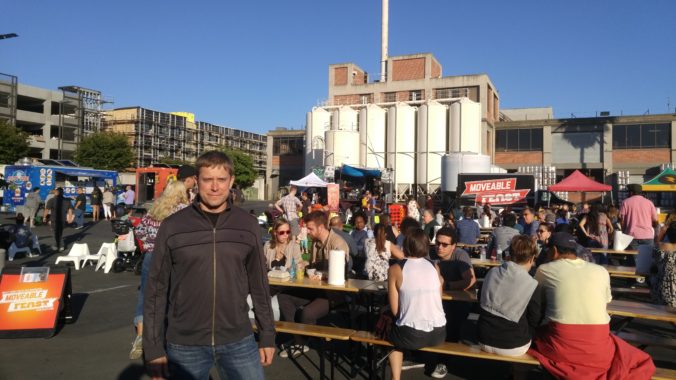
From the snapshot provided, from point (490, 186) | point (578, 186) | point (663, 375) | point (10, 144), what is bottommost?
point (663, 375)

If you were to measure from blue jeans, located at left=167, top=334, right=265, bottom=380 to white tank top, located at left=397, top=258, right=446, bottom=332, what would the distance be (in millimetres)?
1817

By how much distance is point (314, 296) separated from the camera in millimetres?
5969

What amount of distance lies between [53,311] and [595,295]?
5950 mm

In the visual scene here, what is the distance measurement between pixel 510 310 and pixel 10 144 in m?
45.8

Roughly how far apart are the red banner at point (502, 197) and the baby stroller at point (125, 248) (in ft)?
43.2

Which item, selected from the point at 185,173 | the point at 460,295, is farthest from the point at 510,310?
the point at 185,173

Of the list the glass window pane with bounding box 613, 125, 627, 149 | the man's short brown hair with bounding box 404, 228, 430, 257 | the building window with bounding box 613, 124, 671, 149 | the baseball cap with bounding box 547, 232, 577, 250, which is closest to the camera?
the man's short brown hair with bounding box 404, 228, 430, 257

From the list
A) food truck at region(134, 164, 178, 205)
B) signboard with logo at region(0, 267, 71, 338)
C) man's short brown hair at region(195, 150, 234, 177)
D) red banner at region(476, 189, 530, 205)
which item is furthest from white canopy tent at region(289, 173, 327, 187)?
man's short brown hair at region(195, 150, 234, 177)

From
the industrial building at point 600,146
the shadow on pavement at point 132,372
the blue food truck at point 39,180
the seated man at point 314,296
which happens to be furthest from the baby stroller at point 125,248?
the industrial building at point 600,146

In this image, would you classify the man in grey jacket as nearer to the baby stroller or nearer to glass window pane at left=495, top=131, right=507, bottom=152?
the baby stroller

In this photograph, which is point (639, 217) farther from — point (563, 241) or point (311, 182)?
point (311, 182)

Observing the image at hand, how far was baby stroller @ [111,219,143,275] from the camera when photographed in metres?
10.1

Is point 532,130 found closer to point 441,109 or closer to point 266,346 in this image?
point 441,109

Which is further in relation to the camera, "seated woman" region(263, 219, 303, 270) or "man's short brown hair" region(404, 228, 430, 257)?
"seated woman" region(263, 219, 303, 270)
